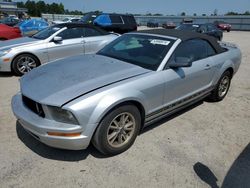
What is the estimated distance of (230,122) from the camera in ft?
12.9

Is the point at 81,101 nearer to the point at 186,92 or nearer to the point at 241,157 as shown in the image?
the point at 186,92

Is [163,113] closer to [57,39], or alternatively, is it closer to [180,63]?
[180,63]

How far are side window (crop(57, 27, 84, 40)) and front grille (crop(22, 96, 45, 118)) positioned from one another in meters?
4.21

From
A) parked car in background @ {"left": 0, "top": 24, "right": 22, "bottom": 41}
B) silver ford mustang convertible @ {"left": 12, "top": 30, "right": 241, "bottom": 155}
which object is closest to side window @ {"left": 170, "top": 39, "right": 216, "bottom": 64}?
silver ford mustang convertible @ {"left": 12, "top": 30, "right": 241, "bottom": 155}

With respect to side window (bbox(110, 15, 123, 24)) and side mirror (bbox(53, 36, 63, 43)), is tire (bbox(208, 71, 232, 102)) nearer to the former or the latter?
side mirror (bbox(53, 36, 63, 43))

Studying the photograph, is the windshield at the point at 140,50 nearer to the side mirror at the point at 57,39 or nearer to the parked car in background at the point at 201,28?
the side mirror at the point at 57,39

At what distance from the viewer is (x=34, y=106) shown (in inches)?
105

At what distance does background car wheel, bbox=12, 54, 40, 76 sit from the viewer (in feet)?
19.6

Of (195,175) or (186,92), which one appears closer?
(195,175)

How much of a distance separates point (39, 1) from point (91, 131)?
108 m

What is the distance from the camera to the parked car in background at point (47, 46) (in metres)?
5.92

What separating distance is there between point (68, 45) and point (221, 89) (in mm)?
4451

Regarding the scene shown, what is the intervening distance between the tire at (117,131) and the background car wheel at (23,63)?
439 centimetres

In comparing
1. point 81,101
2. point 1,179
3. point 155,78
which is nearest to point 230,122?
point 155,78
